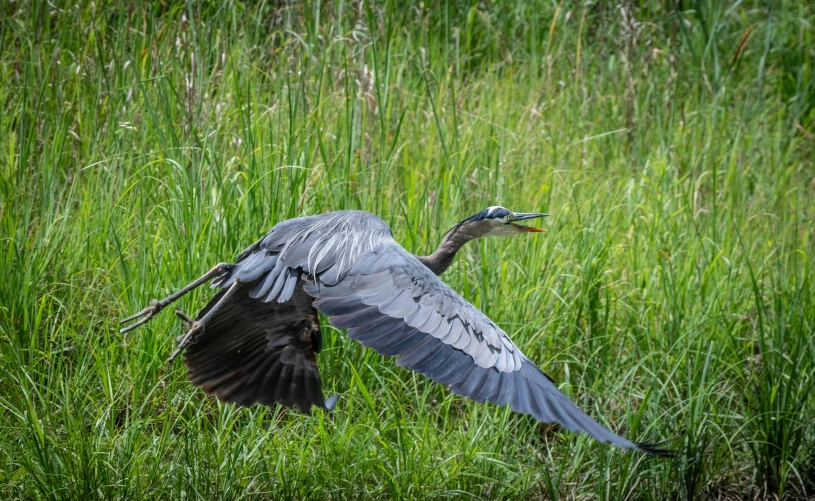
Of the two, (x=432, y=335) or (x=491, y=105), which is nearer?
(x=432, y=335)

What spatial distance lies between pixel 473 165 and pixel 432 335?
8.49ft

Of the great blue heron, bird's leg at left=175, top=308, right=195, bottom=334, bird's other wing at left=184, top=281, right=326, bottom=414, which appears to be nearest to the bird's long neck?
the great blue heron

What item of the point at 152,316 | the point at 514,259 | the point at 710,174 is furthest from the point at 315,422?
the point at 710,174

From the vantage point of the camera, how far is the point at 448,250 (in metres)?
4.49

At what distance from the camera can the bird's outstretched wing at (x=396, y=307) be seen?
10.5 ft

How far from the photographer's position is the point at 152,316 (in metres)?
3.86

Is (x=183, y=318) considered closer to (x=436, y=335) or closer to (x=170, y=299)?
(x=170, y=299)

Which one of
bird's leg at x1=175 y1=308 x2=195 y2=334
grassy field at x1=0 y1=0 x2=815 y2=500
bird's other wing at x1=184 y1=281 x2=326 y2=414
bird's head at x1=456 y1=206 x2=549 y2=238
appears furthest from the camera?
bird's head at x1=456 y1=206 x2=549 y2=238

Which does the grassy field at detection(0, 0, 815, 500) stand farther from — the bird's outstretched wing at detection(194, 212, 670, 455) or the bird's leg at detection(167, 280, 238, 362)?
the bird's outstretched wing at detection(194, 212, 670, 455)

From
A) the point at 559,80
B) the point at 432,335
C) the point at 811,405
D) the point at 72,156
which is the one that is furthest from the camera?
the point at 559,80

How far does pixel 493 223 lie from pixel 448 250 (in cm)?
24

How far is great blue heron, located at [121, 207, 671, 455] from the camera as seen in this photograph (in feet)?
10.8

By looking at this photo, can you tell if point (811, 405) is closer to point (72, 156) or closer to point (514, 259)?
point (514, 259)

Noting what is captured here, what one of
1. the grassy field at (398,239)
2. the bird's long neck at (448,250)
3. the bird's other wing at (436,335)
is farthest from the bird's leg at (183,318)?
the bird's long neck at (448,250)
